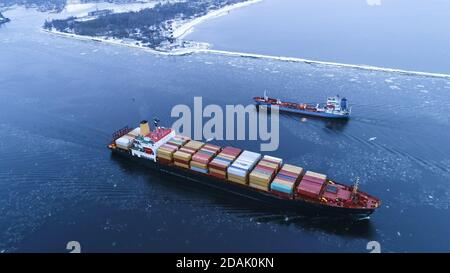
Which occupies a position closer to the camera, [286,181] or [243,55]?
[286,181]

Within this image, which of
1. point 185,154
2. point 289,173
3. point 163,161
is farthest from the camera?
point 163,161

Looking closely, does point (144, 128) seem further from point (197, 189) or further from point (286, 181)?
point (286, 181)

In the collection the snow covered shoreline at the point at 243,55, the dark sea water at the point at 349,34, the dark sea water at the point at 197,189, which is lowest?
the dark sea water at the point at 197,189

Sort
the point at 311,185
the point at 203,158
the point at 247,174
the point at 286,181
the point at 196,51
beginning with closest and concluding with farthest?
the point at 311,185
the point at 286,181
the point at 247,174
the point at 203,158
the point at 196,51

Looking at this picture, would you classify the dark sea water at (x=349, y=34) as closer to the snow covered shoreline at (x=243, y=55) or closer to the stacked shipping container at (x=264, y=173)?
the snow covered shoreline at (x=243, y=55)

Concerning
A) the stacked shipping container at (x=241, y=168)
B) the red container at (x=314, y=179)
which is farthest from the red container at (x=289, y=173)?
the stacked shipping container at (x=241, y=168)

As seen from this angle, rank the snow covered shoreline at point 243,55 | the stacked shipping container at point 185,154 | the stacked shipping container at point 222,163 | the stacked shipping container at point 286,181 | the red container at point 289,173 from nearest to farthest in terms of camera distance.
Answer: the stacked shipping container at point 286,181 → the red container at point 289,173 → the stacked shipping container at point 222,163 → the stacked shipping container at point 185,154 → the snow covered shoreline at point 243,55

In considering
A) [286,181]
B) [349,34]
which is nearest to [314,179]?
[286,181]

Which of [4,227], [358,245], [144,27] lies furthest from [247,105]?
[144,27]

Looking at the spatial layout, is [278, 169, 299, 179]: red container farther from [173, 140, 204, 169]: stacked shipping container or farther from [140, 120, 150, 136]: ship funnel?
[140, 120, 150, 136]: ship funnel
